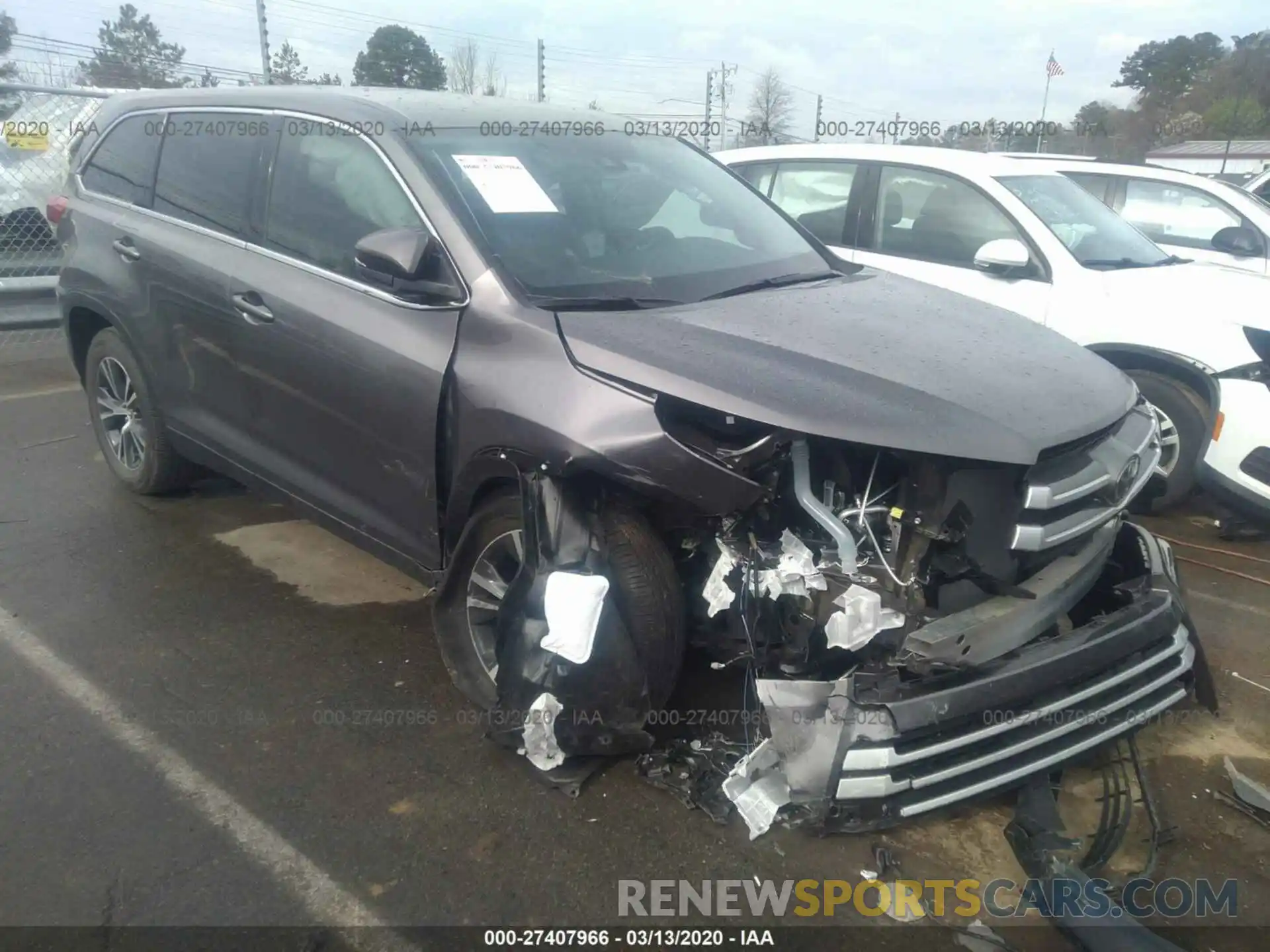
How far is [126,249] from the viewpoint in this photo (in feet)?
13.7

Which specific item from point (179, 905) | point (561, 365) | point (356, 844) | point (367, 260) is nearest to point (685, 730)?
point (356, 844)

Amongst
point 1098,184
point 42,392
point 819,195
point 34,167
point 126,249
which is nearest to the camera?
point 126,249

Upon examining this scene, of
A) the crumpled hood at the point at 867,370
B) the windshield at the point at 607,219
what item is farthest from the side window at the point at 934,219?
the crumpled hood at the point at 867,370

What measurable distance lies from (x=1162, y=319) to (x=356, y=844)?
173 inches

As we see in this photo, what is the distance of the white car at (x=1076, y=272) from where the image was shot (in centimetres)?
445

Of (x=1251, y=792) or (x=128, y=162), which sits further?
(x=128, y=162)

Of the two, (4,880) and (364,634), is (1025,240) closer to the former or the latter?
(364,634)

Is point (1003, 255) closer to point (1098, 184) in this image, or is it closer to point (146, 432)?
point (1098, 184)

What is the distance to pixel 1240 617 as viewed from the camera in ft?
12.9

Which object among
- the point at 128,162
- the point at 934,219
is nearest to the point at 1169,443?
the point at 934,219

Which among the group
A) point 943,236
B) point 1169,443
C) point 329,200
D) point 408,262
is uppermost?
point 329,200

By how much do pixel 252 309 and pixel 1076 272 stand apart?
4.04 meters

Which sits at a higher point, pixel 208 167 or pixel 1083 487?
pixel 208 167

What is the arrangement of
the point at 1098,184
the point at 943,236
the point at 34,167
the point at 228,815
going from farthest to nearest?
1. the point at 34,167
2. the point at 1098,184
3. the point at 943,236
4. the point at 228,815
